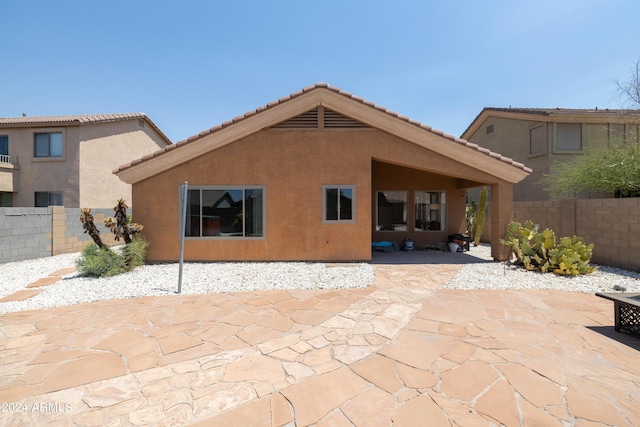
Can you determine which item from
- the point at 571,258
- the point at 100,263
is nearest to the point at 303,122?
the point at 100,263

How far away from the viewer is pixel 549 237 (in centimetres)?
765

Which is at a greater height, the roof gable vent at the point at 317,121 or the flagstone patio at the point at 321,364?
the roof gable vent at the point at 317,121

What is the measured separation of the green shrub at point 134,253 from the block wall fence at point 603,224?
13.9 meters

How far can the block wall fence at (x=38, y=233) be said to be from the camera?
9.19 meters

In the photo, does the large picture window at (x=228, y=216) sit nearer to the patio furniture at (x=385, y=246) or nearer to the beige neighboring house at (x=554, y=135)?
the patio furniture at (x=385, y=246)

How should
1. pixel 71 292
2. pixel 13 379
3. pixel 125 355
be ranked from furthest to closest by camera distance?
pixel 71 292, pixel 125 355, pixel 13 379

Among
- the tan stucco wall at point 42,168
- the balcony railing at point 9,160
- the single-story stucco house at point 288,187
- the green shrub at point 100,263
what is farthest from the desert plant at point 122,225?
the balcony railing at point 9,160

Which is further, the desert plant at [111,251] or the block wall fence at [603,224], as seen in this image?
the block wall fence at [603,224]

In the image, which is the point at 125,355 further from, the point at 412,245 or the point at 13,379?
the point at 412,245

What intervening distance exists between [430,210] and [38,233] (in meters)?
15.7

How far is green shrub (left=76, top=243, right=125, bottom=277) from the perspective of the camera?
283 inches

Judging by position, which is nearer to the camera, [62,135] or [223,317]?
[223,317]

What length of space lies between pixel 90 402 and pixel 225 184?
22.0 ft

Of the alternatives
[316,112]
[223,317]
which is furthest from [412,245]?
[223,317]
